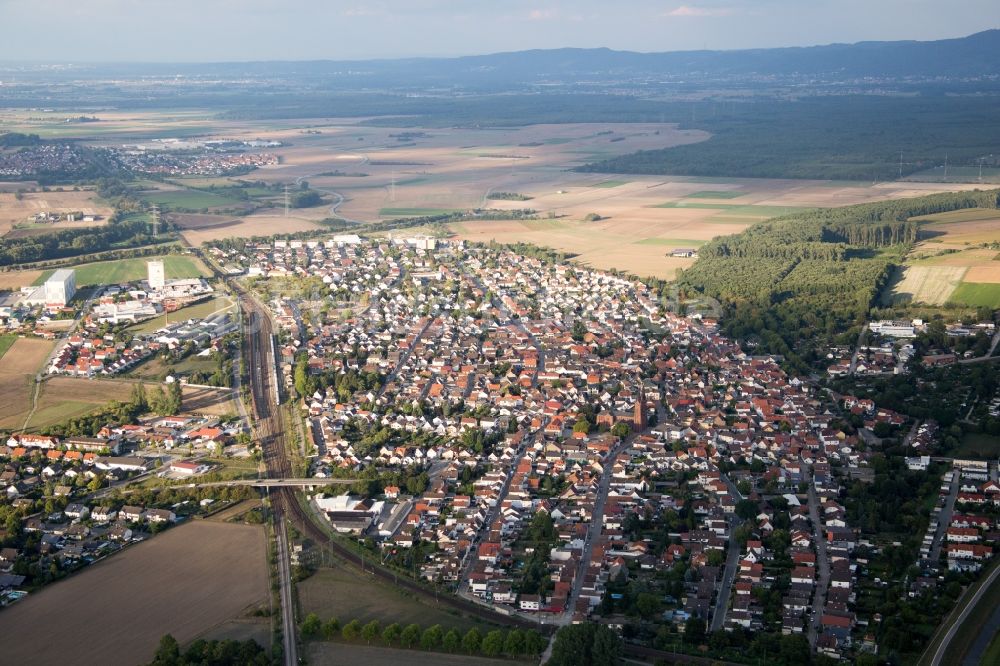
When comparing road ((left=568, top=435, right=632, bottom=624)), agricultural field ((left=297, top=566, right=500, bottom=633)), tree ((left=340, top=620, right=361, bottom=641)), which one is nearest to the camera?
tree ((left=340, top=620, right=361, bottom=641))

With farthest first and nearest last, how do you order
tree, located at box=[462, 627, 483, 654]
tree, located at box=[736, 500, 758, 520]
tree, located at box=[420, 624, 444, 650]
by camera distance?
tree, located at box=[736, 500, 758, 520] → tree, located at box=[420, 624, 444, 650] → tree, located at box=[462, 627, 483, 654]

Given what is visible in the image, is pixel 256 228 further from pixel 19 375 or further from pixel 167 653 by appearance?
pixel 167 653

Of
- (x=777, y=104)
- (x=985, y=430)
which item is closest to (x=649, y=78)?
(x=777, y=104)

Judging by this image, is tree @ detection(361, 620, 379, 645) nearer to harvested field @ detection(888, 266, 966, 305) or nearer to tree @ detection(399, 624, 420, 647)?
tree @ detection(399, 624, 420, 647)

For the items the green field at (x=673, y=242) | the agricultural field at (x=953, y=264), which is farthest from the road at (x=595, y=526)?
the green field at (x=673, y=242)

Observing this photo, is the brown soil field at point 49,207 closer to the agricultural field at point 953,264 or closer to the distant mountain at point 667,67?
the agricultural field at point 953,264

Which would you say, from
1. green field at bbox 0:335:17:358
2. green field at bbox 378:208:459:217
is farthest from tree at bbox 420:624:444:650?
green field at bbox 378:208:459:217
